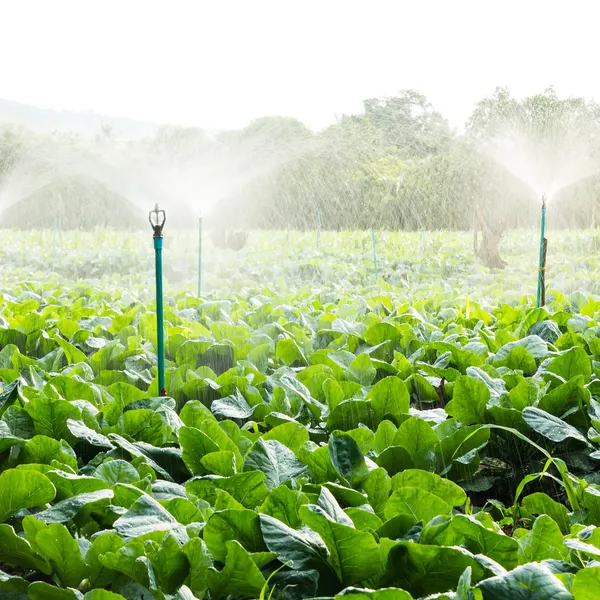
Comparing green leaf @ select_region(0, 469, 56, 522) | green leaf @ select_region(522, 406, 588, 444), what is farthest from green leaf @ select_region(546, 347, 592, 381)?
green leaf @ select_region(0, 469, 56, 522)

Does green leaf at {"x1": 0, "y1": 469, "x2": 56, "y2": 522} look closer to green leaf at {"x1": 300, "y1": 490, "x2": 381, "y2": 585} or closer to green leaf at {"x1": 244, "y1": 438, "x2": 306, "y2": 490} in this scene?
green leaf at {"x1": 244, "y1": 438, "x2": 306, "y2": 490}

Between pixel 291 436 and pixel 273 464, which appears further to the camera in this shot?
pixel 291 436

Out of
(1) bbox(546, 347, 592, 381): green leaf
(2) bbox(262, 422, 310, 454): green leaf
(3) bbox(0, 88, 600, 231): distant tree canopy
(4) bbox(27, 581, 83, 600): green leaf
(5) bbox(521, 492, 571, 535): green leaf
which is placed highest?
(3) bbox(0, 88, 600, 231): distant tree canopy

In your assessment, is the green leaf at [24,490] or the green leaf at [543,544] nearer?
the green leaf at [543,544]

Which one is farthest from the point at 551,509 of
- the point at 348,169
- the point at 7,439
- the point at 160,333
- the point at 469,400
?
the point at 348,169

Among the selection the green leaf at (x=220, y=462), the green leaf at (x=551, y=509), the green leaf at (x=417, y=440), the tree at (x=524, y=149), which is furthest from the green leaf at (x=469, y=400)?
the tree at (x=524, y=149)

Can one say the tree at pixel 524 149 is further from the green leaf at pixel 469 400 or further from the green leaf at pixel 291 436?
the green leaf at pixel 291 436

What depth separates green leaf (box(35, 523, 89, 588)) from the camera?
1242 mm

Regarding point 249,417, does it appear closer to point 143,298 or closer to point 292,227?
point 143,298

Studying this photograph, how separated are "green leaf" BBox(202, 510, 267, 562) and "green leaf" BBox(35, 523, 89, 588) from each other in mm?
221

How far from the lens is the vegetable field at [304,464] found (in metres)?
1.19

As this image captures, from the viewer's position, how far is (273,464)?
1574 mm

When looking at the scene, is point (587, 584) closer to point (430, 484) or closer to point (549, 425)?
point (430, 484)

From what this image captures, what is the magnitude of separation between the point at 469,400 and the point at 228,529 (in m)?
0.94
